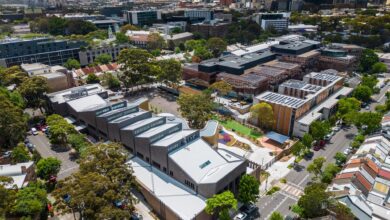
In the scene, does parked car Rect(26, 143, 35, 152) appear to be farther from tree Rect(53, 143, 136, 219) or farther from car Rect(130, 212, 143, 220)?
car Rect(130, 212, 143, 220)

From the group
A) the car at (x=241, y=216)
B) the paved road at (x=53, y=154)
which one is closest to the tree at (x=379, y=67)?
the car at (x=241, y=216)

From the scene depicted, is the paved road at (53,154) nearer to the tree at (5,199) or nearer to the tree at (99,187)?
the tree at (99,187)

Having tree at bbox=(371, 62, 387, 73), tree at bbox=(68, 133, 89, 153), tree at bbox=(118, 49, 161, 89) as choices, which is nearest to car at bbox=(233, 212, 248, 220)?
tree at bbox=(68, 133, 89, 153)

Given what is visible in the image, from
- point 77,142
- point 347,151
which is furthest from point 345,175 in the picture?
point 77,142

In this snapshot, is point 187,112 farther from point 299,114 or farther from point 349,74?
point 349,74

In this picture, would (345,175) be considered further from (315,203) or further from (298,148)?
(315,203)
